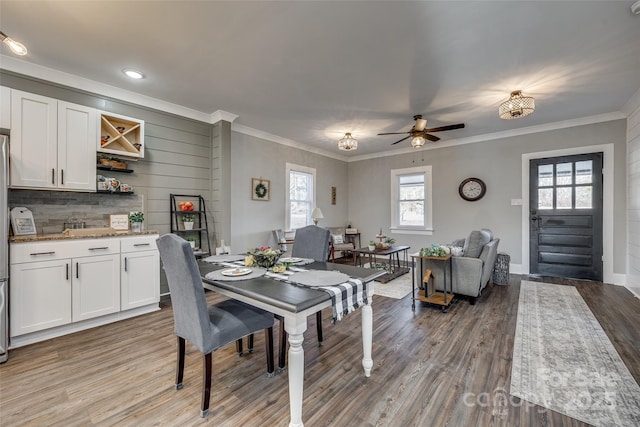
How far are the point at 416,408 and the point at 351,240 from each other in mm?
5549

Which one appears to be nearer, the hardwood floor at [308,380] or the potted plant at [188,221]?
the hardwood floor at [308,380]

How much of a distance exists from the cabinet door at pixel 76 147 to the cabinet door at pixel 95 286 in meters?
0.82

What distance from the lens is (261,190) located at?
5066 mm

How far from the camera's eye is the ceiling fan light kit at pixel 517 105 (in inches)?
128

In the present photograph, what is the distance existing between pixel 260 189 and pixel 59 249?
2931 millimetres

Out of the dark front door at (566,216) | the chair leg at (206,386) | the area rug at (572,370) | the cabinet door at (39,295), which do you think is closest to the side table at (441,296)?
the area rug at (572,370)

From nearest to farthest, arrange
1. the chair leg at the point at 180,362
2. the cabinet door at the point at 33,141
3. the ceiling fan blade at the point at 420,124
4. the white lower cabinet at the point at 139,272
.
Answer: the chair leg at the point at 180,362, the cabinet door at the point at 33,141, the white lower cabinet at the point at 139,272, the ceiling fan blade at the point at 420,124

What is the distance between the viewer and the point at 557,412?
63.2 inches

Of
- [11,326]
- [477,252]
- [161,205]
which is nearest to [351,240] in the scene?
[477,252]

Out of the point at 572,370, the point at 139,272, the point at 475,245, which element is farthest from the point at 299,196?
the point at 572,370

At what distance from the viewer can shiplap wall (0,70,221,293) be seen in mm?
2938

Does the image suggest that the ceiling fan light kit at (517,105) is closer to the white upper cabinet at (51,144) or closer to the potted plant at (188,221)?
the potted plant at (188,221)

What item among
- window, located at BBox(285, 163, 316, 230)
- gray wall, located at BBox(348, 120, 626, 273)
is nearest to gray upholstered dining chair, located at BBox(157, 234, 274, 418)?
window, located at BBox(285, 163, 316, 230)

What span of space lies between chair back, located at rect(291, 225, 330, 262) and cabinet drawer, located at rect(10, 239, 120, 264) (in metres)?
1.96
